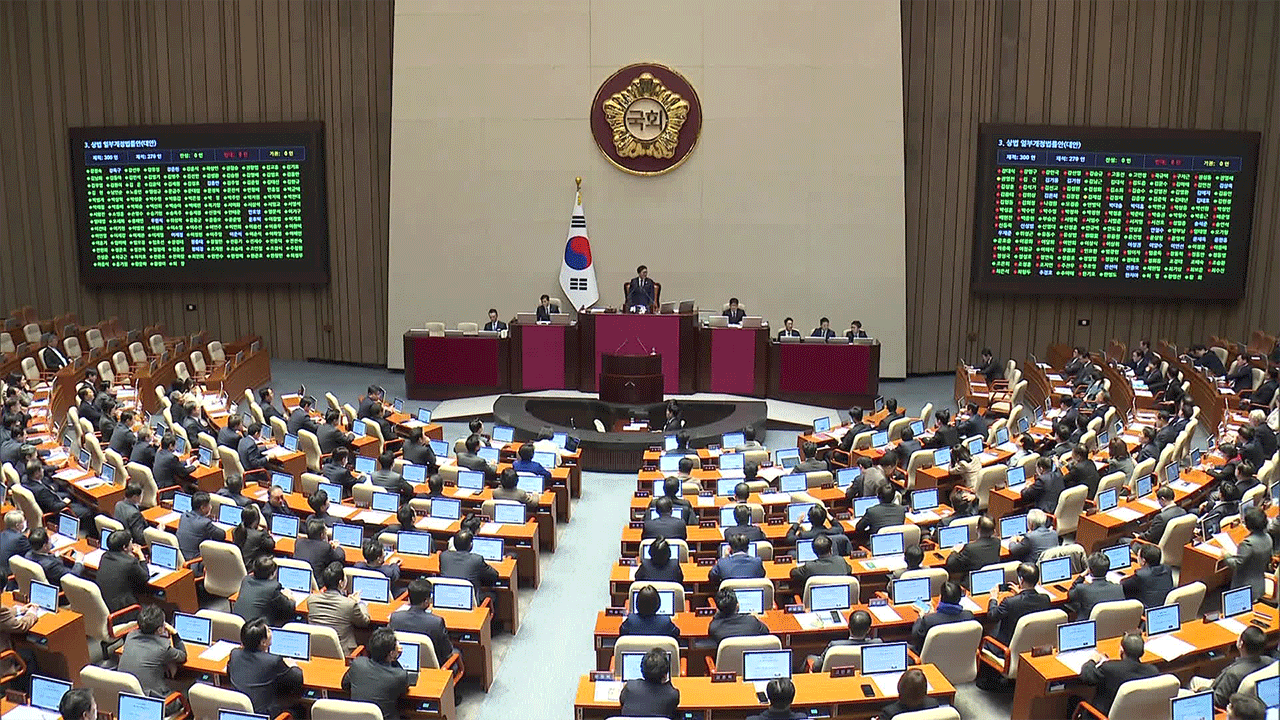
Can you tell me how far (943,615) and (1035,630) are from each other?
23.8 inches

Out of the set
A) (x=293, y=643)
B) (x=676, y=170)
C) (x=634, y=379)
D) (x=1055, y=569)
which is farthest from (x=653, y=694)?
(x=676, y=170)

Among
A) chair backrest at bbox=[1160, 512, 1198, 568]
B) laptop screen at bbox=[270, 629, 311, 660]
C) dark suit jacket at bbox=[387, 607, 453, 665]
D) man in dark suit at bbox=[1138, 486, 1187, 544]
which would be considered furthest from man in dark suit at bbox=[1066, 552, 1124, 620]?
laptop screen at bbox=[270, 629, 311, 660]

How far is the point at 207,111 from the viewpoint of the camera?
20859 millimetres

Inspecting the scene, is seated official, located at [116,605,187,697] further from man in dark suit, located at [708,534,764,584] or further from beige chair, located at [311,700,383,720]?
man in dark suit, located at [708,534,764,584]

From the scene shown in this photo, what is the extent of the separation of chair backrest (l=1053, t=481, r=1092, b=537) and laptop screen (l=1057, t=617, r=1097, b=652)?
3489 millimetres

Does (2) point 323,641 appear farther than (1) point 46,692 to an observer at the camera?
Yes

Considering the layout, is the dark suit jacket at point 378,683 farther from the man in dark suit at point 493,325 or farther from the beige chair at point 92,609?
the man in dark suit at point 493,325

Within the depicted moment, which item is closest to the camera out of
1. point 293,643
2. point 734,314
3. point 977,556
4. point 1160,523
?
point 293,643

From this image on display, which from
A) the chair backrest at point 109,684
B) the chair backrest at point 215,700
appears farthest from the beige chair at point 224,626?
the chair backrest at point 215,700

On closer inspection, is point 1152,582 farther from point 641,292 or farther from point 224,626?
point 641,292

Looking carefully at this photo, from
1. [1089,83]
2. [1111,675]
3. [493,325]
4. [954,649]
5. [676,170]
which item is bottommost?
[954,649]

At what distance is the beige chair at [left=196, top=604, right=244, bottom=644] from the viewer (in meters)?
7.39

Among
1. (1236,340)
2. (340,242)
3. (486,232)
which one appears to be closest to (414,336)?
(486,232)

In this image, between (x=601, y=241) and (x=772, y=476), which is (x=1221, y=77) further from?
(x=772, y=476)
